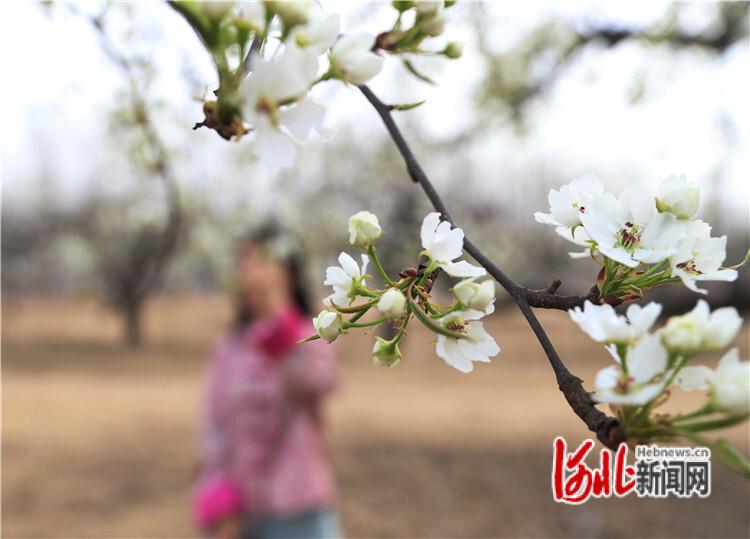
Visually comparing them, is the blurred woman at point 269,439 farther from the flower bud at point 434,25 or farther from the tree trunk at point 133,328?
the tree trunk at point 133,328

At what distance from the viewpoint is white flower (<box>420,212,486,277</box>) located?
0.50m

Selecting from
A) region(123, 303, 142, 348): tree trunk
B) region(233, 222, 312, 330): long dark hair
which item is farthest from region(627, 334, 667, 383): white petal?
region(123, 303, 142, 348): tree trunk

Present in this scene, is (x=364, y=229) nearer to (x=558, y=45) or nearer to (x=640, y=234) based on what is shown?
(x=640, y=234)

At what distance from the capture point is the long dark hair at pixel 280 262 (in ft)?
10.9

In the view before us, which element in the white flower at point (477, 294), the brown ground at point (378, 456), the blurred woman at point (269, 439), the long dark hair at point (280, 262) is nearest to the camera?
the white flower at point (477, 294)

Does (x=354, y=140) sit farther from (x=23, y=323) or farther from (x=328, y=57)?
(x=23, y=323)

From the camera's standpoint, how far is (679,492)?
125 cm

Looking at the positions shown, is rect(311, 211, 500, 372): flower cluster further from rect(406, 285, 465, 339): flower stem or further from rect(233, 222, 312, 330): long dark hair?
rect(233, 222, 312, 330): long dark hair

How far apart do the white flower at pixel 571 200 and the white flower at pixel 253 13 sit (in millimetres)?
269

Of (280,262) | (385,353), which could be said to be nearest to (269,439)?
(280,262)

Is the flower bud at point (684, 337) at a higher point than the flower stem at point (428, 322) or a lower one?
lower

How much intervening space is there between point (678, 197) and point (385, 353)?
26 cm

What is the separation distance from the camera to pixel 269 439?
2912 mm

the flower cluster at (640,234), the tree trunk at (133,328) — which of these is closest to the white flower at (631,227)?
the flower cluster at (640,234)
